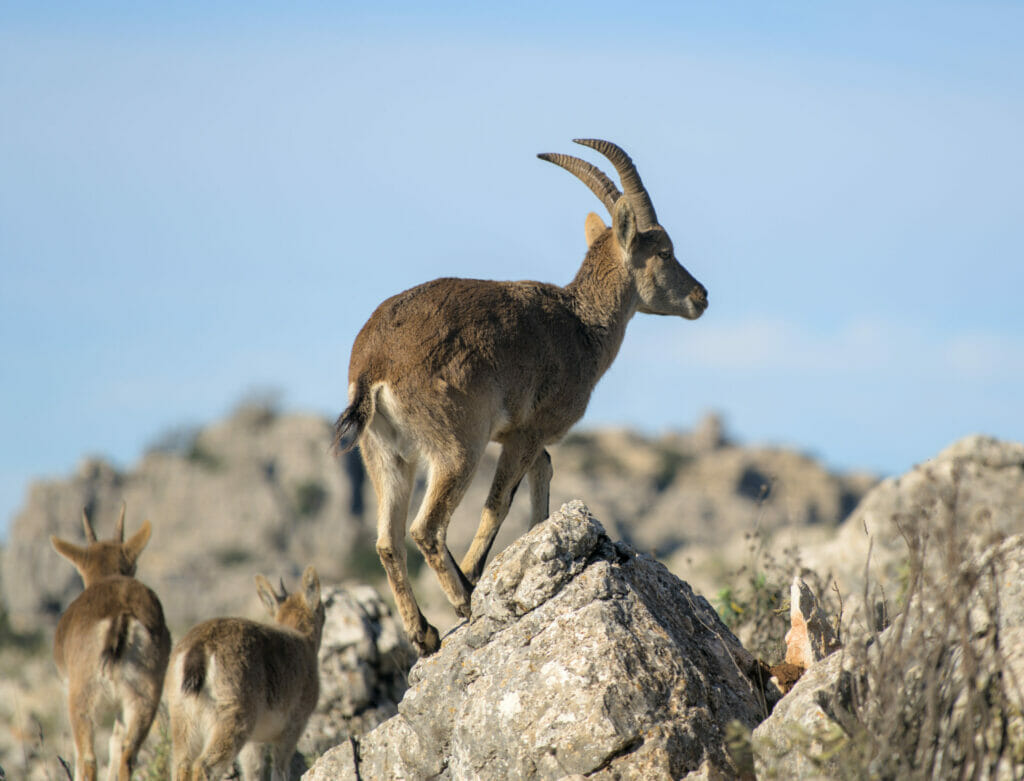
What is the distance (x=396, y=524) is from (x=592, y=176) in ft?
12.2

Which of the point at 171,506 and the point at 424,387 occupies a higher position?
the point at 171,506

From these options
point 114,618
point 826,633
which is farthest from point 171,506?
point 826,633

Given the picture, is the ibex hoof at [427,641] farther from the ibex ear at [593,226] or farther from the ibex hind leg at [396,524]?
the ibex ear at [593,226]

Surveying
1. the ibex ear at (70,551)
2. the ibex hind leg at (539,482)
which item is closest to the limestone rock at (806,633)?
the ibex hind leg at (539,482)

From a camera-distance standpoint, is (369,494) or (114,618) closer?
(114,618)

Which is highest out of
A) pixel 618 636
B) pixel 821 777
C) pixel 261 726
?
pixel 261 726

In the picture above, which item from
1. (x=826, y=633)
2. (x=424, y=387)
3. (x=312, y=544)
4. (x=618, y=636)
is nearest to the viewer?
(x=618, y=636)

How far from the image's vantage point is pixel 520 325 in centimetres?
862

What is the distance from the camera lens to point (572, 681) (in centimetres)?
555

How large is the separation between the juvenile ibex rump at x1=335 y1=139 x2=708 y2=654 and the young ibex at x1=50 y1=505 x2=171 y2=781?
233 centimetres

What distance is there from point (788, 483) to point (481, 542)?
37444mm

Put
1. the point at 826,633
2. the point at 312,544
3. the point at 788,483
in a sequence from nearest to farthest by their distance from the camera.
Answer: the point at 826,633
the point at 312,544
the point at 788,483

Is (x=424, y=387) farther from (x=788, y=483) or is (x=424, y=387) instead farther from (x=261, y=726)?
(x=788, y=483)

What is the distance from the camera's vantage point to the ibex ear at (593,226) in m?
11.2
